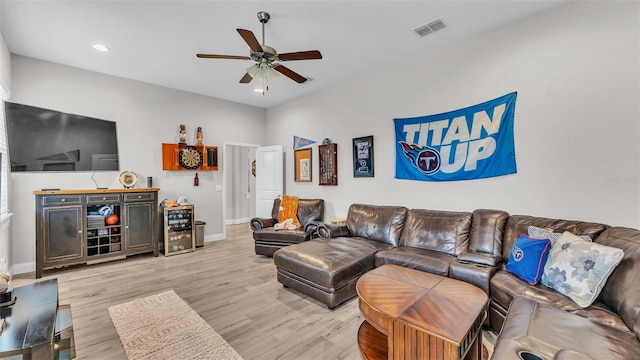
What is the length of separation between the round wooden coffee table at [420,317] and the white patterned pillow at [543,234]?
100 cm

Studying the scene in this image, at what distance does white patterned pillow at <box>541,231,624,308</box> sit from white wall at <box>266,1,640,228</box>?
84 centimetres

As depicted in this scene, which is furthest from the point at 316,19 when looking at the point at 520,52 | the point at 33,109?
the point at 33,109

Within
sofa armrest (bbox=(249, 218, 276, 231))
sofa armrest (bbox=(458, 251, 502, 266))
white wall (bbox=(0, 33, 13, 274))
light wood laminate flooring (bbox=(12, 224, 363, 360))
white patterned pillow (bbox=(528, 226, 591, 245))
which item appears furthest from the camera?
sofa armrest (bbox=(249, 218, 276, 231))

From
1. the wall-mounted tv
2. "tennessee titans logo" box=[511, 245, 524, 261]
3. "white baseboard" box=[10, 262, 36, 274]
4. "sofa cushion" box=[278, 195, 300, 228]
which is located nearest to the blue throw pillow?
"tennessee titans logo" box=[511, 245, 524, 261]

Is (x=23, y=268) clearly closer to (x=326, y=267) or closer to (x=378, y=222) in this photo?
(x=326, y=267)

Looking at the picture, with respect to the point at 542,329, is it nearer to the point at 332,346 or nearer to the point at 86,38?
the point at 332,346

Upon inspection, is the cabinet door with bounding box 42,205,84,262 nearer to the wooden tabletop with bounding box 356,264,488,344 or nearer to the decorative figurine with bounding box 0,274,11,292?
the decorative figurine with bounding box 0,274,11,292

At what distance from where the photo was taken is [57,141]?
398 cm

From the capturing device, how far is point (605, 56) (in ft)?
8.02

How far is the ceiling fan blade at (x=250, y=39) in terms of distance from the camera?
230 centimetres

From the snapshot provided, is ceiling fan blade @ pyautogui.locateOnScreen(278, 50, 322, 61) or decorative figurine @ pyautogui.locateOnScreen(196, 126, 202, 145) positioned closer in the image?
ceiling fan blade @ pyautogui.locateOnScreen(278, 50, 322, 61)

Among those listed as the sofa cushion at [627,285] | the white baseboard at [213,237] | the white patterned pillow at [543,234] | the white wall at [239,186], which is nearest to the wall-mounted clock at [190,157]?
the white baseboard at [213,237]

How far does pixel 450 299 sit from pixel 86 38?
4.87m

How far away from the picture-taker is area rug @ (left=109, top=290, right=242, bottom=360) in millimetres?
2031
